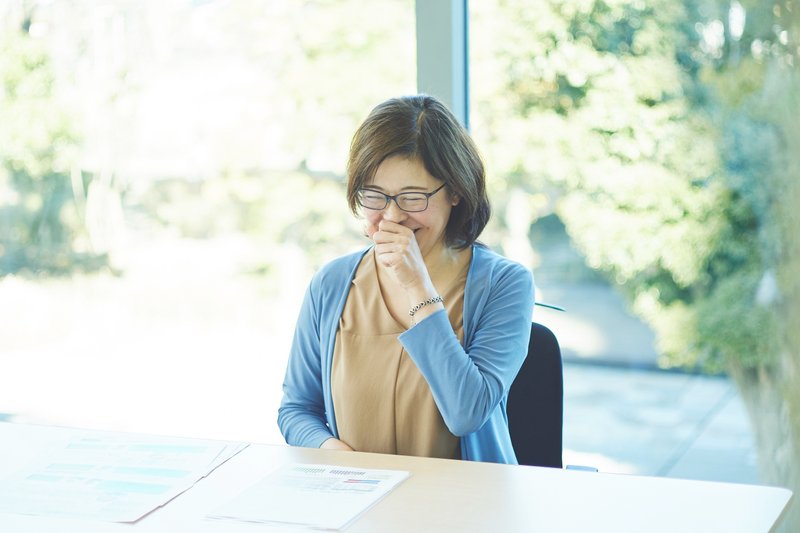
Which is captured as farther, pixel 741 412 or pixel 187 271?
pixel 187 271

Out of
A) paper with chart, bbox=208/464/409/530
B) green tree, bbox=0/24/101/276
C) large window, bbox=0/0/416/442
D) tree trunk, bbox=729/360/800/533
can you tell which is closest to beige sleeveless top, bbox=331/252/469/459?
paper with chart, bbox=208/464/409/530

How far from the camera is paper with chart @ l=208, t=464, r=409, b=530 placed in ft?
4.80

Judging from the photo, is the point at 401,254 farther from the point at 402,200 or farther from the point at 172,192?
the point at 172,192

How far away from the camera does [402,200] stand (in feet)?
6.25

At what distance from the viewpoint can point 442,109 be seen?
198cm

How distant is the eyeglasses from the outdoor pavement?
97cm

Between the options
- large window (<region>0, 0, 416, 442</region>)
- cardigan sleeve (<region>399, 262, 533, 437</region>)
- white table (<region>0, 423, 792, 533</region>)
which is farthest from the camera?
large window (<region>0, 0, 416, 442</region>)

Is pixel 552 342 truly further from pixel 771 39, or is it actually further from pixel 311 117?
pixel 311 117

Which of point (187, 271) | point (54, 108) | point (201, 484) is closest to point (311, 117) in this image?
point (187, 271)

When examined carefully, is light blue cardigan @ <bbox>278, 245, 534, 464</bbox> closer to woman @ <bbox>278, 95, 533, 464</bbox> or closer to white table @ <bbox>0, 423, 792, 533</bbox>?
woman @ <bbox>278, 95, 533, 464</bbox>

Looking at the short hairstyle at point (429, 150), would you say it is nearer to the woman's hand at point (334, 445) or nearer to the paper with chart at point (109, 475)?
the woman's hand at point (334, 445)

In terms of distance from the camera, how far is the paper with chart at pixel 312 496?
1463 millimetres

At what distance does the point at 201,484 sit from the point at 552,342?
0.75m

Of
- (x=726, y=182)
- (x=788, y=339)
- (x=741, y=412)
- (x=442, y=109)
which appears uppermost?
(x=442, y=109)
